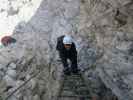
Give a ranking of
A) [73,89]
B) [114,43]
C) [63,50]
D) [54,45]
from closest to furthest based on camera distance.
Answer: [73,89] → [114,43] → [63,50] → [54,45]

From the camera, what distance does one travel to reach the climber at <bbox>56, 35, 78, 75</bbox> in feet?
36.3

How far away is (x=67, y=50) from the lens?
37.3ft

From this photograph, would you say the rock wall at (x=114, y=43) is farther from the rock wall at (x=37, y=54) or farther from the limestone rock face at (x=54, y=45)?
the rock wall at (x=37, y=54)

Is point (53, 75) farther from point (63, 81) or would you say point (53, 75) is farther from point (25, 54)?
→ point (25, 54)

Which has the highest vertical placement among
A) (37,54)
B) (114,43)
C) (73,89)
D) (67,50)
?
(114,43)

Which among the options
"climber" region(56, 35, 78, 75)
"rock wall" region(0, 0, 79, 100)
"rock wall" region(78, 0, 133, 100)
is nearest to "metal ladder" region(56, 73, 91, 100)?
"climber" region(56, 35, 78, 75)

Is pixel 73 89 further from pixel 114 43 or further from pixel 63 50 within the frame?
pixel 114 43

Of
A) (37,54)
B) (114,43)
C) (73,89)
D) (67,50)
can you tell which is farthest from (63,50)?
(37,54)

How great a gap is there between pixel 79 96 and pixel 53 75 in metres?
3.43

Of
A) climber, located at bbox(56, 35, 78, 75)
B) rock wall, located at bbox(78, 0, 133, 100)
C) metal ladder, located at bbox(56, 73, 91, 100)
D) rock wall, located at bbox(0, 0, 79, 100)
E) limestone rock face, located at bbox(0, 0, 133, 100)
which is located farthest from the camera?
rock wall, located at bbox(0, 0, 79, 100)

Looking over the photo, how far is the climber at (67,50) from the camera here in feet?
36.3

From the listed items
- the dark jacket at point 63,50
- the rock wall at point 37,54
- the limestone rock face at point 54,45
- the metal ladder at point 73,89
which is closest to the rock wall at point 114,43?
the limestone rock face at point 54,45

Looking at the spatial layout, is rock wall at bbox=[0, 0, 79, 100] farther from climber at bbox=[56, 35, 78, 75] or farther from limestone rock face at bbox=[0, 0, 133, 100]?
climber at bbox=[56, 35, 78, 75]

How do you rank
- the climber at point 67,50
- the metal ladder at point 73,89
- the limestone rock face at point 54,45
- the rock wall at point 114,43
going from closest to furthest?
the rock wall at point 114,43
the metal ladder at point 73,89
the limestone rock face at point 54,45
the climber at point 67,50
